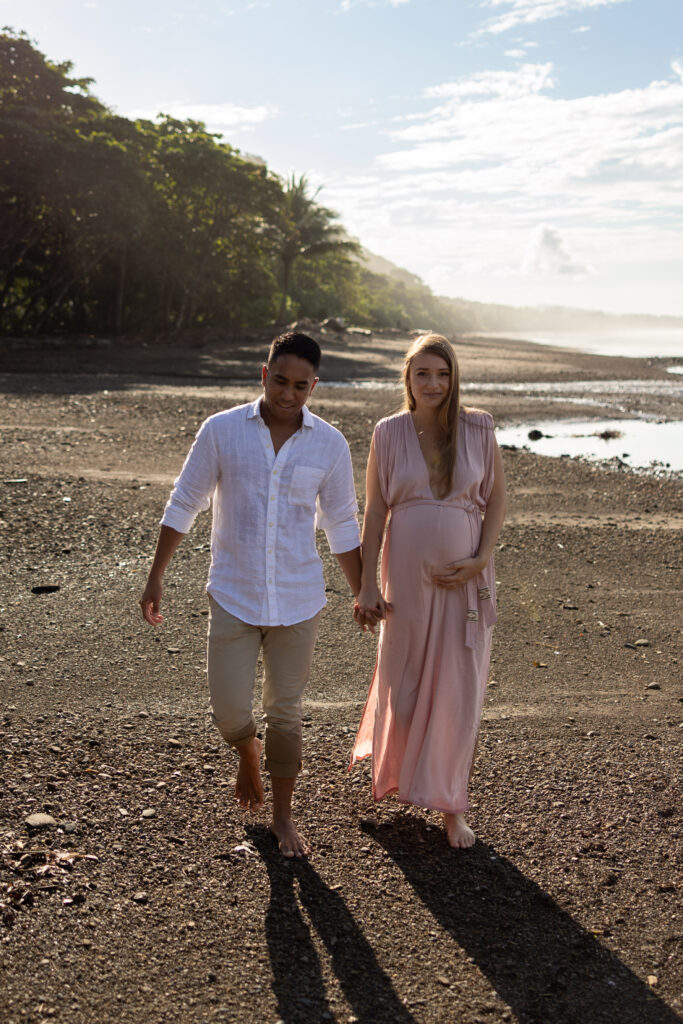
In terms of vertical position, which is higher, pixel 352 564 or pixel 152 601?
pixel 352 564

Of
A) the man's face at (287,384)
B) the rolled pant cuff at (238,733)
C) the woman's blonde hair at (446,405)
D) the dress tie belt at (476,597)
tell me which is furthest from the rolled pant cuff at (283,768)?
the man's face at (287,384)

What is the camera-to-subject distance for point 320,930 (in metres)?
3.17

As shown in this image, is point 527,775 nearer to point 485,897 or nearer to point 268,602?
point 485,897

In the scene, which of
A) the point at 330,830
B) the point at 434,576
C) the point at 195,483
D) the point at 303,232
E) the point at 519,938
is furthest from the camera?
the point at 303,232

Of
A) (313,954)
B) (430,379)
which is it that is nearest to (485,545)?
(430,379)

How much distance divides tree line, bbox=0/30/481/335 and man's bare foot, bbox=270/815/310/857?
2730 centimetres

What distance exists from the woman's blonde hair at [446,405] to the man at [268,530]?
15.6 inches

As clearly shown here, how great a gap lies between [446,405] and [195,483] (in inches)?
38.5

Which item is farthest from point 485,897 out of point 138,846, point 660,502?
point 660,502

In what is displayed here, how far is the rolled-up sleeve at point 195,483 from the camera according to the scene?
3.41 m

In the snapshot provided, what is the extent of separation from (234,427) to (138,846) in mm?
1576

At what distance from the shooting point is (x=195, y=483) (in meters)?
3.44

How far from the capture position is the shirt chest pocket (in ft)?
11.2

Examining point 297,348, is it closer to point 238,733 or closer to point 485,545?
point 485,545
